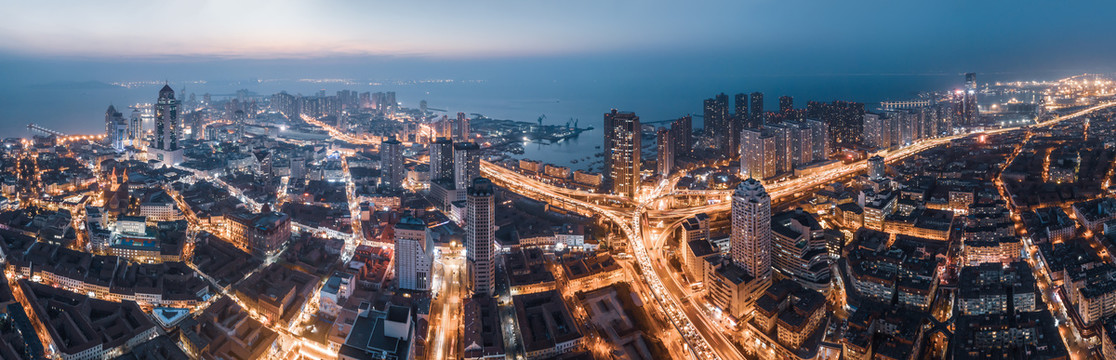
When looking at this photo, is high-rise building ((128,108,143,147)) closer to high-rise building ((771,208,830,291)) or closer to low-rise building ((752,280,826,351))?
high-rise building ((771,208,830,291))

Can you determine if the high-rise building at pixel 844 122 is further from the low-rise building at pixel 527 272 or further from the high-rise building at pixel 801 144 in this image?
the low-rise building at pixel 527 272

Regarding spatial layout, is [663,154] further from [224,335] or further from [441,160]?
[224,335]

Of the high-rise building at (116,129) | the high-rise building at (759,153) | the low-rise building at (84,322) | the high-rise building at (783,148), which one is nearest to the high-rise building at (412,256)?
the low-rise building at (84,322)

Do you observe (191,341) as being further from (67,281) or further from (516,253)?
(516,253)

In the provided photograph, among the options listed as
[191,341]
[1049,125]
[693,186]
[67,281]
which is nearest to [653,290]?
[191,341]

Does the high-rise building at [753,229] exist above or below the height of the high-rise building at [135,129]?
below

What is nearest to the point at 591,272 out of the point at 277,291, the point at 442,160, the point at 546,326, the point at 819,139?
the point at 546,326

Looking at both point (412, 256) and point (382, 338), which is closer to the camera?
point (382, 338)
